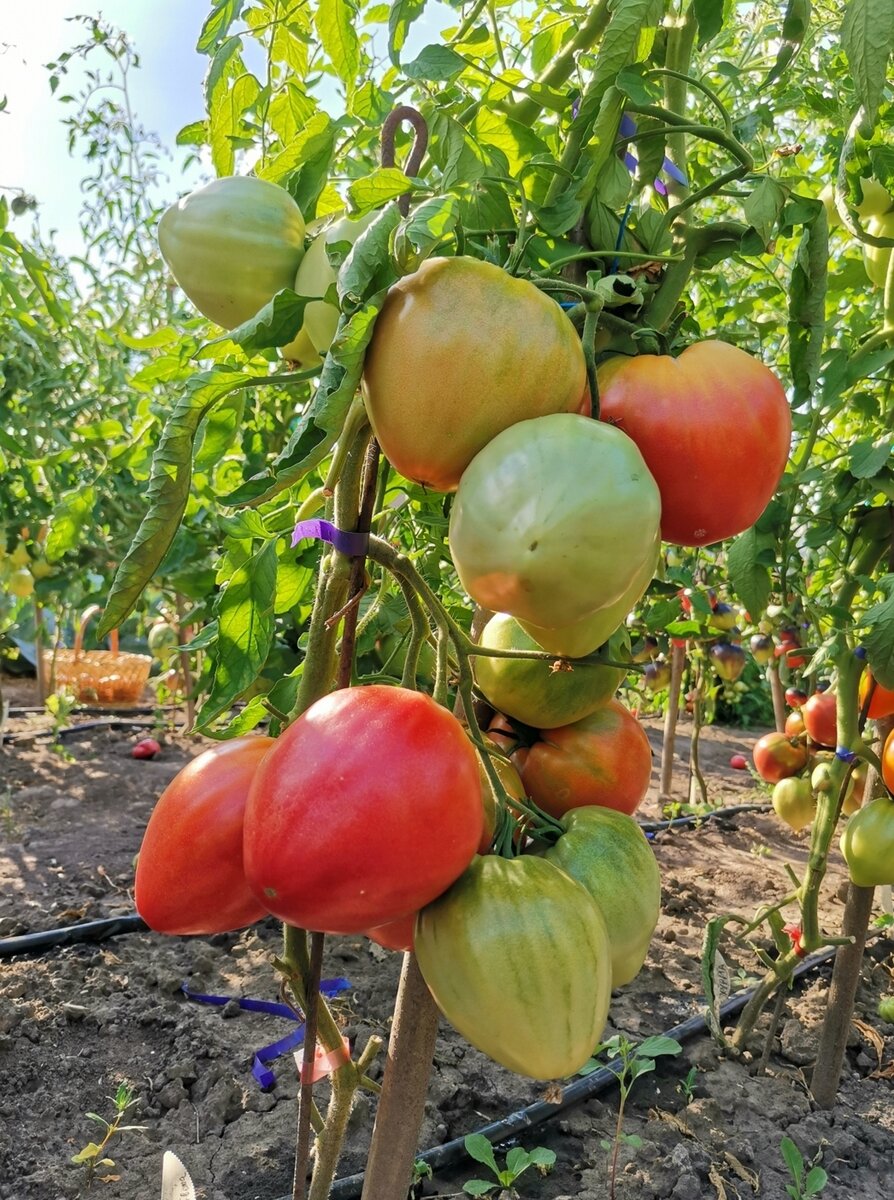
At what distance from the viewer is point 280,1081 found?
6.20 ft

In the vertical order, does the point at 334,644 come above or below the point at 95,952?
above

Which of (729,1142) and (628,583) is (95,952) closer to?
(729,1142)

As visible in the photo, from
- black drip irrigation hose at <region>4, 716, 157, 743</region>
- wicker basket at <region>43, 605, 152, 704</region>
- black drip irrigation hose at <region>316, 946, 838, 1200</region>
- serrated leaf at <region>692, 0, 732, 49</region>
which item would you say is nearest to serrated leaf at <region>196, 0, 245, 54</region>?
serrated leaf at <region>692, 0, 732, 49</region>

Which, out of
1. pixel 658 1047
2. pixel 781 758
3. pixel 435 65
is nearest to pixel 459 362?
pixel 435 65

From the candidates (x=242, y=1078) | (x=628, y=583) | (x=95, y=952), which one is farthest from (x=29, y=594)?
(x=628, y=583)

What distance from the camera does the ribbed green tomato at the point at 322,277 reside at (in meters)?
0.61

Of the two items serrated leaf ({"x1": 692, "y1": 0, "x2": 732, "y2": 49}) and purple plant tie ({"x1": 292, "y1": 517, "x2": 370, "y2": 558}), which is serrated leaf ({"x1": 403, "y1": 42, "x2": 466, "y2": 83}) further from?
purple plant tie ({"x1": 292, "y1": 517, "x2": 370, "y2": 558})

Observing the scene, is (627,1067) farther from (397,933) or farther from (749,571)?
(397,933)

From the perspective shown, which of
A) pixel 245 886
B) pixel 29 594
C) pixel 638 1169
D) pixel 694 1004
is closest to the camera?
pixel 245 886

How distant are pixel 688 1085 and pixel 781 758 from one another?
98 cm

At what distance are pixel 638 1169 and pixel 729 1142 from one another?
0.76ft

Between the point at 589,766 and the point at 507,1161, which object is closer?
the point at 589,766

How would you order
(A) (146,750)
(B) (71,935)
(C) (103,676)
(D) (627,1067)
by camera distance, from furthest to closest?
(C) (103,676) → (A) (146,750) → (B) (71,935) → (D) (627,1067)

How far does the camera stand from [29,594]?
376 centimetres
